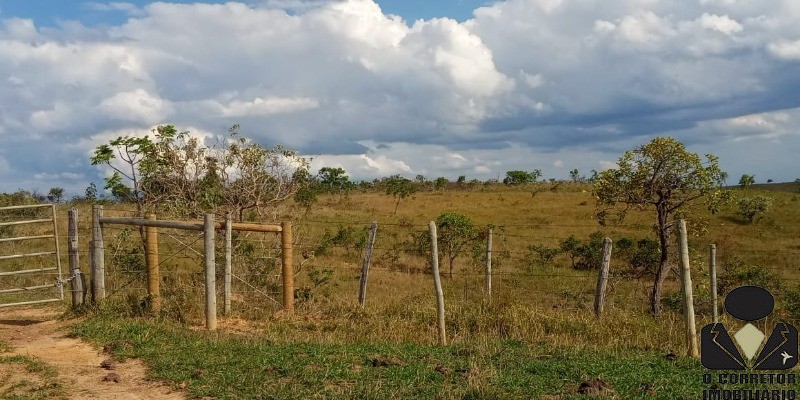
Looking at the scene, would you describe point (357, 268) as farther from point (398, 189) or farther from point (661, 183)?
point (398, 189)

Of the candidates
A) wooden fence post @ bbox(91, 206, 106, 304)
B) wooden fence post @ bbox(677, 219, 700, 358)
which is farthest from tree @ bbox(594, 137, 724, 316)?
wooden fence post @ bbox(91, 206, 106, 304)

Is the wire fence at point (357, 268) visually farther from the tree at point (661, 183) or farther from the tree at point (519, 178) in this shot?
the tree at point (519, 178)

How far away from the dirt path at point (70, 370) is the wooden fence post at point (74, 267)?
0.53m

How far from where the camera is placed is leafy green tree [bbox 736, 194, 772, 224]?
29.6 m

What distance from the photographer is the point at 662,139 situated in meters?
12.5

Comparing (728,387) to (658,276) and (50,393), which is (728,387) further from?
(50,393)

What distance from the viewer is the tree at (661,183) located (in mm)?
12320

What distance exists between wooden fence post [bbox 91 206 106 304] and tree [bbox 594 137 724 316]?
9590 millimetres

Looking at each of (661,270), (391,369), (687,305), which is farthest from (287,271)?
(661,270)

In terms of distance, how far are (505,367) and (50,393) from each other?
16.4ft

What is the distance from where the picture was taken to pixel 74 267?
1064cm

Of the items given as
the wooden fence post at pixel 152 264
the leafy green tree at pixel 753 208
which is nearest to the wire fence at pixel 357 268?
the wooden fence post at pixel 152 264

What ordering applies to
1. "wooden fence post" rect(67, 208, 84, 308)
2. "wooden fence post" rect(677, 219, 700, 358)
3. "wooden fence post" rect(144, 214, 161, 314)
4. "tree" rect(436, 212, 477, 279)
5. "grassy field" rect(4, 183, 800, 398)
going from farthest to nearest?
1. "tree" rect(436, 212, 477, 279)
2. "wooden fence post" rect(144, 214, 161, 314)
3. "wooden fence post" rect(67, 208, 84, 308)
4. "wooden fence post" rect(677, 219, 700, 358)
5. "grassy field" rect(4, 183, 800, 398)

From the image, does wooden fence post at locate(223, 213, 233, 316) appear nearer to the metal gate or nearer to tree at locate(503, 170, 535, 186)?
the metal gate
